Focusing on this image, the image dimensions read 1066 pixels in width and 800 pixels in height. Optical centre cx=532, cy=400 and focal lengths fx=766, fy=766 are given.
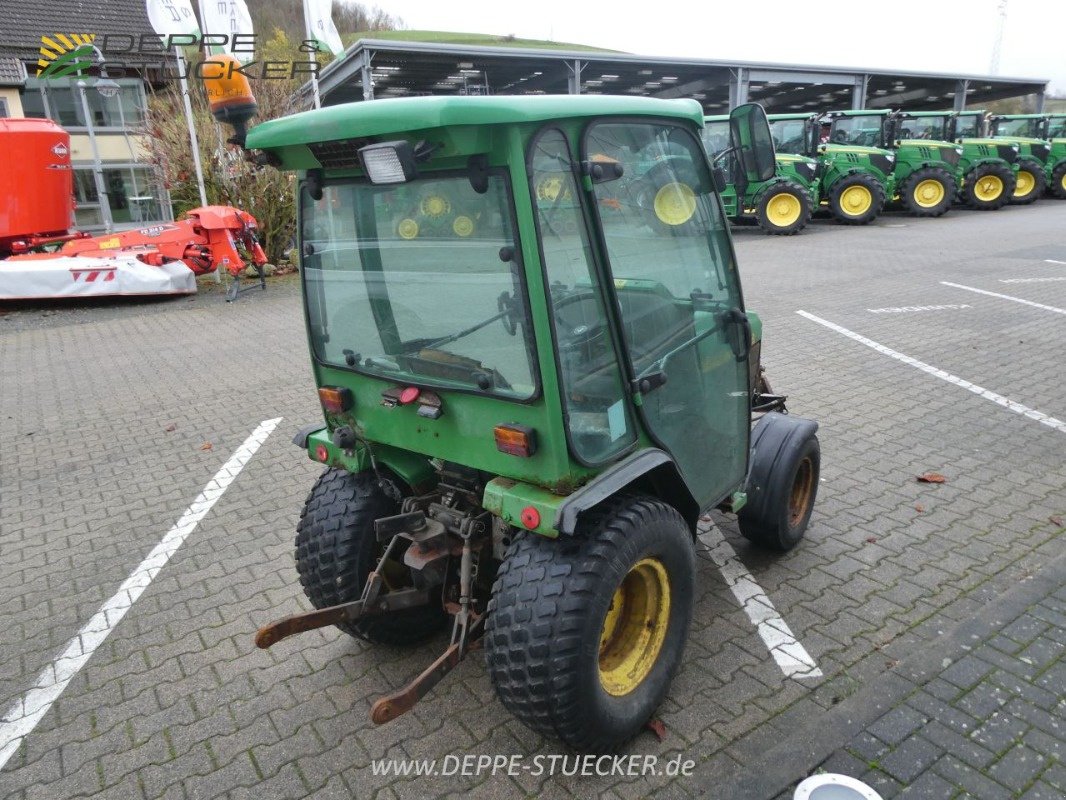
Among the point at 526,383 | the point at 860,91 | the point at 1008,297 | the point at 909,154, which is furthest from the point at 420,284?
the point at 860,91

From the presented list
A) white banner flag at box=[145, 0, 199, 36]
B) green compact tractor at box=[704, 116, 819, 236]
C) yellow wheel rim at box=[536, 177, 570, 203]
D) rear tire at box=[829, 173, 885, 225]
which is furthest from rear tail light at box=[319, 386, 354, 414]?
rear tire at box=[829, 173, 885, 225]

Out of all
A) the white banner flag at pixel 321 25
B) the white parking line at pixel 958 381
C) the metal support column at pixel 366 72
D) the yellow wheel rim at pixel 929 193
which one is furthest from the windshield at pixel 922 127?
the white banner flag at pixel 321 25

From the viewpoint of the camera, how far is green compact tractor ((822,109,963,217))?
17.6 m

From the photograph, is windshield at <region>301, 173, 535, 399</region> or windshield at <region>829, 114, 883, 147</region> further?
windshield at <region>829, 114, 883, 147</region>

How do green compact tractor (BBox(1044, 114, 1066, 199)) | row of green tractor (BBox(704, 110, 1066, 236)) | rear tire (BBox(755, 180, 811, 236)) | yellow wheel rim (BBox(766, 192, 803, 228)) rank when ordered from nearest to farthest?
rear tire (BBox(755, 180, 811, 236)) → yellow wheel rim (BBox(766, 192, 803, 228)) → row of green tractor (BBox(704, 110, 1066, 236)) → green compact tractor (BBox(1044, 114, 1066, 199))

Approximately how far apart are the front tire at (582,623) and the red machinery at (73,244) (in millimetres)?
10280

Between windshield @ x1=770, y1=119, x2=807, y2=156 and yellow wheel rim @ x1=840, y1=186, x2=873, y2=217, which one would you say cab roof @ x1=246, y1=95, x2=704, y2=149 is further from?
yellow wheel rim @ x1=840, y1=186, x2=873, y2=217

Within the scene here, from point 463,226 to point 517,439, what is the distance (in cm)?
69

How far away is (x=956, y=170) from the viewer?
18.5 m

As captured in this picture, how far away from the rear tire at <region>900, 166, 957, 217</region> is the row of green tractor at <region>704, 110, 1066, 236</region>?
0.02 m

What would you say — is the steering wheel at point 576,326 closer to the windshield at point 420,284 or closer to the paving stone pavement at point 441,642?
the windshield at point 420,284

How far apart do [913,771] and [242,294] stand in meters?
11.7

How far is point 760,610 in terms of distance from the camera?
3.47 m

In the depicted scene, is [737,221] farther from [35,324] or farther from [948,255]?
[35,324]
